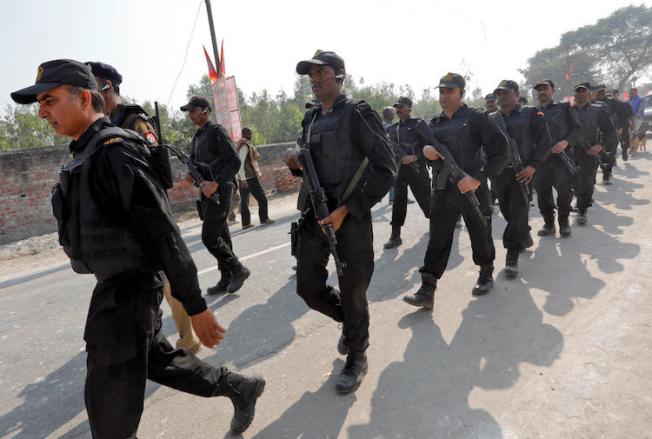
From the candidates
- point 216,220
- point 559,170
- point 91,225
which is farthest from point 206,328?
point 559,170

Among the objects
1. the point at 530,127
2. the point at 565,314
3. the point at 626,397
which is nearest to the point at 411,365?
the point at 626,397

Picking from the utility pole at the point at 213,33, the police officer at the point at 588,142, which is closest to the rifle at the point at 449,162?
the police officer at the point at 588,142

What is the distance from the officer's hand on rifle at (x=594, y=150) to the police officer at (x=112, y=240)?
6107 millimetres

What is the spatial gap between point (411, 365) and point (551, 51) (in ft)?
233

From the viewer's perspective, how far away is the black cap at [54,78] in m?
1.54

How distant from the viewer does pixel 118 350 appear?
1.60 meters

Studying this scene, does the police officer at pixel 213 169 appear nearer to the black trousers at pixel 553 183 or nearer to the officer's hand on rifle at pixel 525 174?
the officer's hand on rifle at pixel 525 174

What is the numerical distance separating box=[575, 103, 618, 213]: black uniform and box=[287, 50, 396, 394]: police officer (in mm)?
4592

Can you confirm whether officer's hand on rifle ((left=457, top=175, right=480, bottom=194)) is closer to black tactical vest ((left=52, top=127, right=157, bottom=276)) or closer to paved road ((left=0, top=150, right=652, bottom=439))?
paved road ((left=0, top=150, right=652, bottom=439))

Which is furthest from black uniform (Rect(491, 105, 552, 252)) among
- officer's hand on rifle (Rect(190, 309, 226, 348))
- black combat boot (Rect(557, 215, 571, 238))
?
officer's hand on rifle (Rect(190, 309, 226, 348))

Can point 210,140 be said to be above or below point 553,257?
above

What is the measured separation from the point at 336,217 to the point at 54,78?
1.43 m

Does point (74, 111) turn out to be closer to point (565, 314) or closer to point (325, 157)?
point (325, 157)

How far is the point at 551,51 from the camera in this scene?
2402 inches
